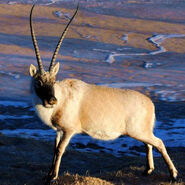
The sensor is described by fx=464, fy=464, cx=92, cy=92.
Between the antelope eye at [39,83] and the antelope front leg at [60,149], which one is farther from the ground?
the antelope eye at [39,83]

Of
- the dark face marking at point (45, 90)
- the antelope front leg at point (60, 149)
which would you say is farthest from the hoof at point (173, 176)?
the dark face marking at point (45, 90)

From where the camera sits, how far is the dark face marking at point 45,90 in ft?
25.4

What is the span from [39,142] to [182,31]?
48.1 meters

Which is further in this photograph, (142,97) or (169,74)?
(169,74)

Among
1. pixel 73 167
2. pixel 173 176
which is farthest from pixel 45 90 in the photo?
pixel 73 167

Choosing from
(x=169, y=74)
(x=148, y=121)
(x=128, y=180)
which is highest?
(x=148, y=121)

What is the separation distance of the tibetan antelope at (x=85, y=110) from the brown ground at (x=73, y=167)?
53cm

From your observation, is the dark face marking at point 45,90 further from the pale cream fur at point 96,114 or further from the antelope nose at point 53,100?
the pale cream fur at point 96,114

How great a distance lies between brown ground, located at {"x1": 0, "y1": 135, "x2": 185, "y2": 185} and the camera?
28.9 feet

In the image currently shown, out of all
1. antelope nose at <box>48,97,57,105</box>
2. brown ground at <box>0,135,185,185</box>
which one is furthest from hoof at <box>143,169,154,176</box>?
antelope nose at <box>48,97,57,105</box>

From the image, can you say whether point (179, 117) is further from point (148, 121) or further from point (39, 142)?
point (148, 121)

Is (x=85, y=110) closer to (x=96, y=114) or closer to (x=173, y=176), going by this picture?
(x=96, y=114)

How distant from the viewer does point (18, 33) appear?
54469 millimetres

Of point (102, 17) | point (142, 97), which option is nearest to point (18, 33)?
point (102, 17)
